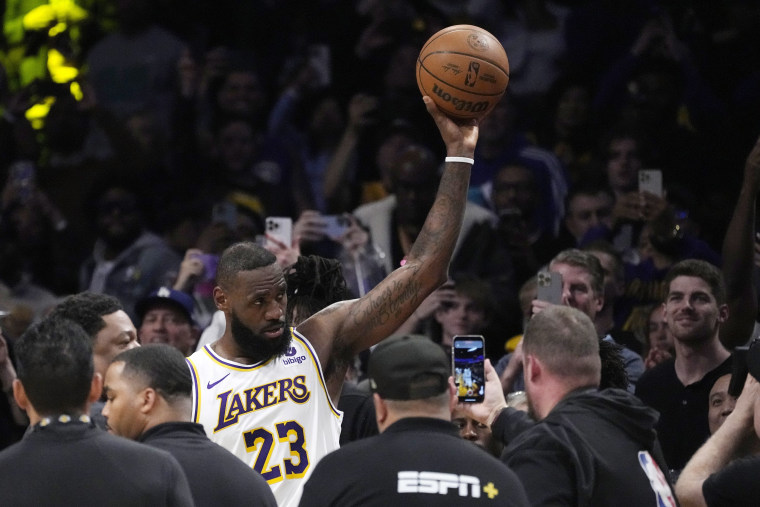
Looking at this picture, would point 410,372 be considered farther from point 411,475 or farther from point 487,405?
point 487,405

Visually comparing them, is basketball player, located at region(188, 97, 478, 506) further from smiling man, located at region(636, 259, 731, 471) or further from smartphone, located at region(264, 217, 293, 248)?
smartphone, located at region(264, 217, 293, 248)

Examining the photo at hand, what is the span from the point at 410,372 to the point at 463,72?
6.64 feet

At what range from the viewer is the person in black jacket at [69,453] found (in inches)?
128

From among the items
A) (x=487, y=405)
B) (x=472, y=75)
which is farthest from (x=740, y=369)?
(x=472, y=75)

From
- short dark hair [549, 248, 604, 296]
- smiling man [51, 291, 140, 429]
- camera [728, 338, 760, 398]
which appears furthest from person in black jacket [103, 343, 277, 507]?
short dark hair [549, 248, 604, 296]

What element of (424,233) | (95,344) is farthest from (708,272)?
(95,344)

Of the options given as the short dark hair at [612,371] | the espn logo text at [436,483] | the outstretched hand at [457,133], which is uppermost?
the outstretched hand at [457,133]

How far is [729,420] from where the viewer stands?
4.33m

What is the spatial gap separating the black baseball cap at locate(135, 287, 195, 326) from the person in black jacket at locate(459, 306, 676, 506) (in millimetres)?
3370

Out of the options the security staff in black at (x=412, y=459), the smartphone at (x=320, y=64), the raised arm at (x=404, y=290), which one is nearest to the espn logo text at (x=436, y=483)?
the security staff in black at (x=412, y=459)

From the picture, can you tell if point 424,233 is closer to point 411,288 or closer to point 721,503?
point 411,288

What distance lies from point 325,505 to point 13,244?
6.23 meters

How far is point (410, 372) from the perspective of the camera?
3.45m

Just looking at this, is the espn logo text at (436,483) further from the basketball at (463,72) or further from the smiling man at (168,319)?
the smiling man at (168,319)
